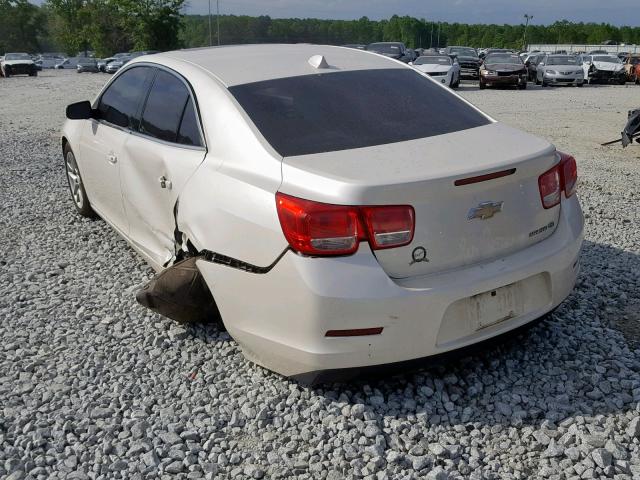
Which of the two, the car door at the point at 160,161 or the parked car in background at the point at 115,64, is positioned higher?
the car door at the point at 160,161

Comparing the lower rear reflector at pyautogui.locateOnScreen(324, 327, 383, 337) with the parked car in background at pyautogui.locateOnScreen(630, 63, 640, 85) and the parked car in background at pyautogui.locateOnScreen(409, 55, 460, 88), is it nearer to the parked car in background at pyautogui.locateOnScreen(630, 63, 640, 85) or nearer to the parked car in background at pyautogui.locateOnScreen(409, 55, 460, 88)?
the parked car in background at pyautogui.locateOnScreen(409, 55, 460, 88)

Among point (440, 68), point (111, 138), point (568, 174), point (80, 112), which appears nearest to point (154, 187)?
point (111, 138)

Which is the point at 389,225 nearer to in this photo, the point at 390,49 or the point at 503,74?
the point at 503,74

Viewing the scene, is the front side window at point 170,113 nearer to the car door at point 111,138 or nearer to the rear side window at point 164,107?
the rear side window at point 164,107

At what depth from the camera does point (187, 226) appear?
3.38 meters

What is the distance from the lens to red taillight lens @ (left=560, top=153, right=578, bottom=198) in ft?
10.9

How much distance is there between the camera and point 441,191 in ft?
8.98

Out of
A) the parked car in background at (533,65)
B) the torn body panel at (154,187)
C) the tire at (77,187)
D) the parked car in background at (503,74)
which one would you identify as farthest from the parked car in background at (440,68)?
the torn body panel at (154,187)

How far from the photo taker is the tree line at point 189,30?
219ft

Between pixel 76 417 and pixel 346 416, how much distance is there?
1.26 metres

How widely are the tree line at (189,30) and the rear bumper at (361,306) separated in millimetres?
40445

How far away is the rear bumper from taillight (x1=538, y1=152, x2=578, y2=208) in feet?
0.70

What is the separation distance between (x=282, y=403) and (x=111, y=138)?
8.17ft

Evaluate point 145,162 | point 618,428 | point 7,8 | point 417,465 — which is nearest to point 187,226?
point 145,162
